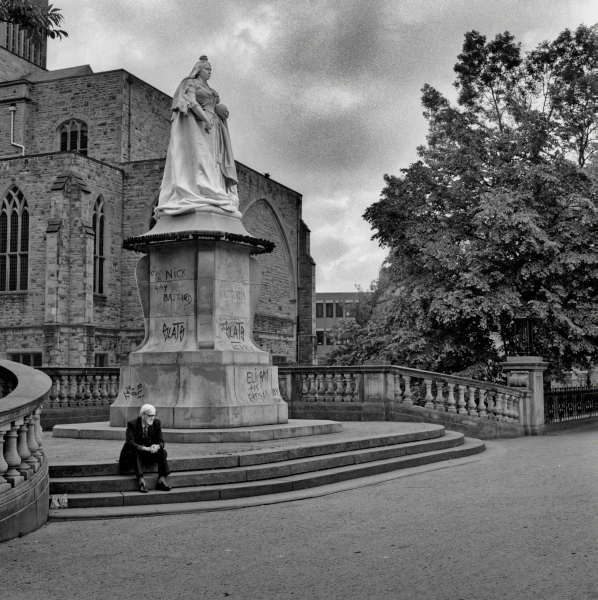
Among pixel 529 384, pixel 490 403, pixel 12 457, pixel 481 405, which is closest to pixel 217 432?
pixel 12 457

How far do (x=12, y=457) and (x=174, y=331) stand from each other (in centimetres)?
575

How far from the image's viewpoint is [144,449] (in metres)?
8.61

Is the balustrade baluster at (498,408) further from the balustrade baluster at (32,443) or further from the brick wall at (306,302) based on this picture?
the brick wall at (306,302)

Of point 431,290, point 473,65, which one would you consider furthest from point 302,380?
point 473,65

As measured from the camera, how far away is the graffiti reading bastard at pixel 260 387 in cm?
1248

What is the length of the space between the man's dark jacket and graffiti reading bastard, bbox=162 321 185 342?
3789mm

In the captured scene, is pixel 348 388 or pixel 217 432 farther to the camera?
pixel 348 388

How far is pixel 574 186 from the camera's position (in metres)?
22.8

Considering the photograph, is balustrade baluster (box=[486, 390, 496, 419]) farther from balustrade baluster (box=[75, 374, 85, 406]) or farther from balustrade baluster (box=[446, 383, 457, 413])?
balustrade baluster (box=[75, 374, 85, 406])

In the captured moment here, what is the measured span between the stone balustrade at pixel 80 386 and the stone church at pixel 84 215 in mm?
15169

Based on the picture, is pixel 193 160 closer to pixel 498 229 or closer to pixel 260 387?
pixel 260 387

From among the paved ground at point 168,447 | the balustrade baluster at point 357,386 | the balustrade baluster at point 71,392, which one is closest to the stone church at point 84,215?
the balustrade baluster at point 71,392

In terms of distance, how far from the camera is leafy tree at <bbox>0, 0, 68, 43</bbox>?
36.0 feet

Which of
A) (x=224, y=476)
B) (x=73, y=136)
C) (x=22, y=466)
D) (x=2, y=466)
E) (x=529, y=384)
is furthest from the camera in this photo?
(x=73, y=136)
